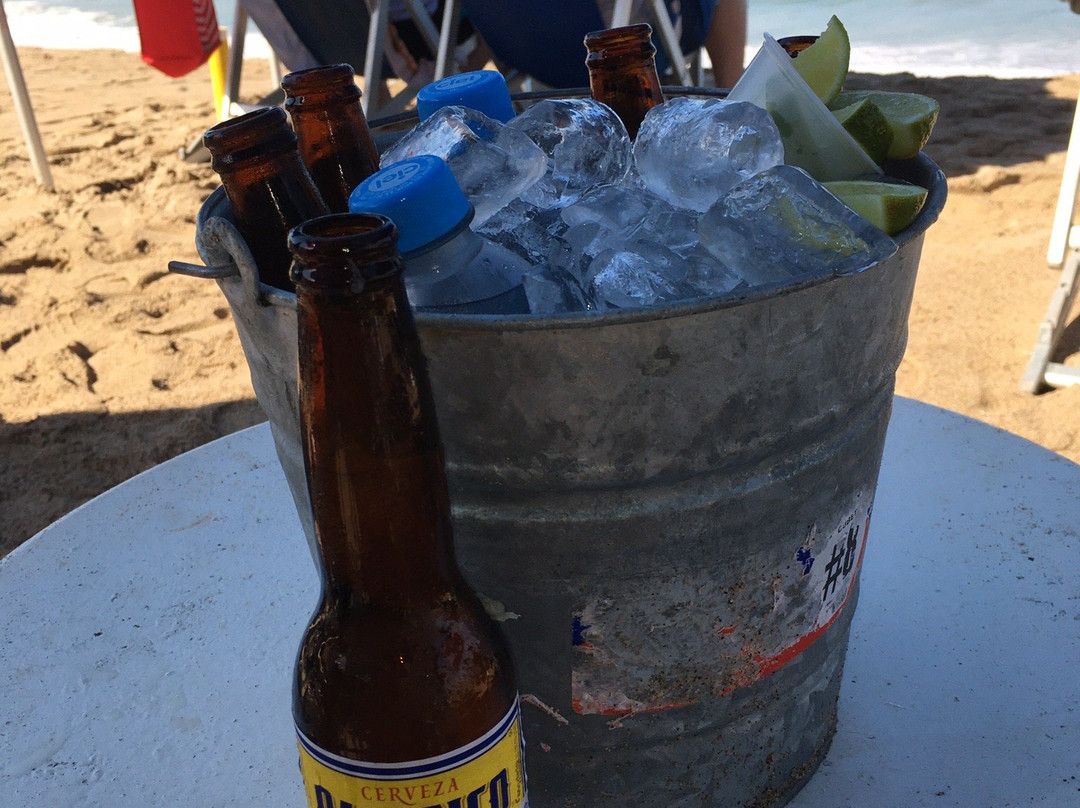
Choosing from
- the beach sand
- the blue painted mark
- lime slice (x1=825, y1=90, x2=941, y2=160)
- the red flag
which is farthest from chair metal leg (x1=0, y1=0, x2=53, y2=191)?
the blue painted mark

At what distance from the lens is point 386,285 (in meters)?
0.78

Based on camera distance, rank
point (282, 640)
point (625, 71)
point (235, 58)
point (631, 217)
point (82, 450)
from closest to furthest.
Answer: point (631, 217) < point (625, 71) < point (282, 640) < point (82, 450) < point (235, 58)

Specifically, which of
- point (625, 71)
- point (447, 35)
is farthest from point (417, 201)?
point (447, 35)

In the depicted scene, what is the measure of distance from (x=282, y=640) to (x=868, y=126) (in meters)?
1.02

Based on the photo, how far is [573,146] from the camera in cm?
115

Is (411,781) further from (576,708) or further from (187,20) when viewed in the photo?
(187,20)

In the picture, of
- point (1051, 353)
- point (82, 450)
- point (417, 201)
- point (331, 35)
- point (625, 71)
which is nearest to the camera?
point (417, 201)

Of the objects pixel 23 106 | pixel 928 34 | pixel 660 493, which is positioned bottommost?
pixel 928 34

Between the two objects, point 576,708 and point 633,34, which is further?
point 633,34

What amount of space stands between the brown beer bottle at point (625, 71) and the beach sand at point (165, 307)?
81.6 inches

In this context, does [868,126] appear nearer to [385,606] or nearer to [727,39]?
[385,606]

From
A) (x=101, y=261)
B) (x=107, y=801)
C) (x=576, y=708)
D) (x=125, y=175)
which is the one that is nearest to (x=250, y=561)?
(x=107, y=801)

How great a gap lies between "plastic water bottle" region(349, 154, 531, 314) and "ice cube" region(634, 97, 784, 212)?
195 mm

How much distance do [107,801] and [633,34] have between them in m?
1.10
